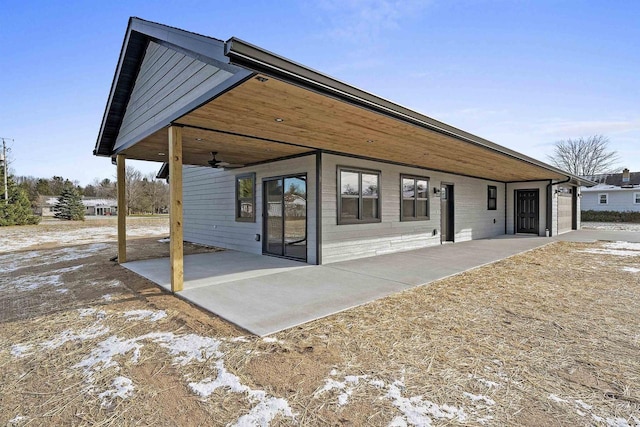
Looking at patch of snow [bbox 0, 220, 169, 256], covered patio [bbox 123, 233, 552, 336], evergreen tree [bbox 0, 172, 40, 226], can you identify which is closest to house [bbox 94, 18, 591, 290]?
covered patio [bbox 123, 233, 552, 336]

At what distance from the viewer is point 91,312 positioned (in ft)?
12.2

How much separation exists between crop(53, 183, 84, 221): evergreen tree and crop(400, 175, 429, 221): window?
32.8m

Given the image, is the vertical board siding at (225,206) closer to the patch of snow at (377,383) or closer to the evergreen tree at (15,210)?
the patch of snow at (377,383)

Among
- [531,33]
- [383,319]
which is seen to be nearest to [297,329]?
[383,319]

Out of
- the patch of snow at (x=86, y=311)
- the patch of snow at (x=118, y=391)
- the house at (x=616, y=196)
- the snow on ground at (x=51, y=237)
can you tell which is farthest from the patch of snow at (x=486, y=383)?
the house at (x=616, y=196)

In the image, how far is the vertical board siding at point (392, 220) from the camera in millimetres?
6816

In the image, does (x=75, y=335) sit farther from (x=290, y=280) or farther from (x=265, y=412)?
(x=290, y=280)

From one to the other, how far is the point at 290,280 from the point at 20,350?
326 centimetres

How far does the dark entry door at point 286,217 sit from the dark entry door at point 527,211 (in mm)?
11031

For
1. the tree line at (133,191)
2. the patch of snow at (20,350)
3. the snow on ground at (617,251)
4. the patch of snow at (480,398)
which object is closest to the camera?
the patch of snow at (480,398)

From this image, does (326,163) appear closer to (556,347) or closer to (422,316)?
(422,316)

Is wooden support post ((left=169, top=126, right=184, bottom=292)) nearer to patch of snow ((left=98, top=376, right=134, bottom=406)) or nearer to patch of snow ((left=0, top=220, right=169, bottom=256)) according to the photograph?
patch of snow ((left=98, top=376, right=134, bottom=406))

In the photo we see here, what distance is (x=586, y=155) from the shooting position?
32938 millimetres

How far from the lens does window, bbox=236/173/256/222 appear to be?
8491 millimetres
